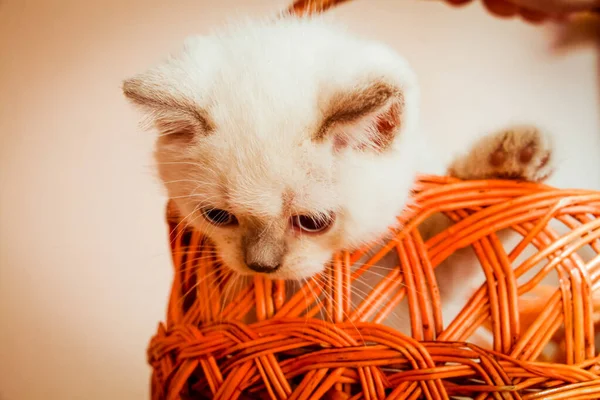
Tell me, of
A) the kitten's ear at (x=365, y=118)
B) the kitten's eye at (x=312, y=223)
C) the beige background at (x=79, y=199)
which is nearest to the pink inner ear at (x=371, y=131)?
the kitten's ear at (x=365, y=118)

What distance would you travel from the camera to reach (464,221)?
622 millimetres

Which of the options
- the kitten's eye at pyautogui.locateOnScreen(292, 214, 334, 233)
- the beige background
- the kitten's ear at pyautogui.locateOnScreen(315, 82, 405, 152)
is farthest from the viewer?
the beige background

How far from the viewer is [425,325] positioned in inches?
23.1

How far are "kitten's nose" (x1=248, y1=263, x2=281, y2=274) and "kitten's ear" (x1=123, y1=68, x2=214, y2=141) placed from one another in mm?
207

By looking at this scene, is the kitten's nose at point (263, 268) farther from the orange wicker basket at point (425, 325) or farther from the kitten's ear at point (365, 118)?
the kitten's ear at point (365, 118)

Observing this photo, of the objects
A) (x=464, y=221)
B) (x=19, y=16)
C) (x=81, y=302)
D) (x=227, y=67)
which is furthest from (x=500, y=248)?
(x=19, y=16)

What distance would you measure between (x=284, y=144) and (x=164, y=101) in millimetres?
182

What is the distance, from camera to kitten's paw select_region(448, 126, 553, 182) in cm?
68

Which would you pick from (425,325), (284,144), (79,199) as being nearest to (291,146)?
(284,144)

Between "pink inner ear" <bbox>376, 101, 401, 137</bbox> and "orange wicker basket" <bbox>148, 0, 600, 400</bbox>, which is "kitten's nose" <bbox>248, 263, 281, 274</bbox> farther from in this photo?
"pink inner ear" <bbox>376, 101, 401, 137</bbox>

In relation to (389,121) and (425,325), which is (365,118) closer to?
(389,121)

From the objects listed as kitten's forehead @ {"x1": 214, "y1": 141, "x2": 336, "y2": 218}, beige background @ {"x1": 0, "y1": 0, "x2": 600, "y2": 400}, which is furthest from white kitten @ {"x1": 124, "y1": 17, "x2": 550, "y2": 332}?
beige background @ {"x1": 0, "y1": 0, "x2": 600, "y2": 400}

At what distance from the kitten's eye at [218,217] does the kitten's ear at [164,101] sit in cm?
13

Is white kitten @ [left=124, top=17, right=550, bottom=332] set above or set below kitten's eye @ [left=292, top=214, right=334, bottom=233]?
above
